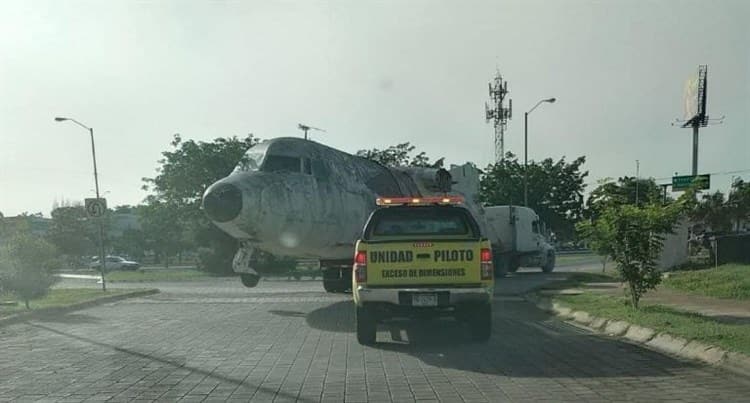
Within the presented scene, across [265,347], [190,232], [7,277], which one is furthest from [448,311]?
[190,232]

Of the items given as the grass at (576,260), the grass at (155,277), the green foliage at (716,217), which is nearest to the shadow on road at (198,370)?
the grass at (155,277)

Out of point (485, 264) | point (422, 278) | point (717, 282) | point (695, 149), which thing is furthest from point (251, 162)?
point (695, 149)

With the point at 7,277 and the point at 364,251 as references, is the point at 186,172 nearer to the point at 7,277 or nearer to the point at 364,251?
the point at 7,277

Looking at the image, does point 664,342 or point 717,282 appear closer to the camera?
point 664,342

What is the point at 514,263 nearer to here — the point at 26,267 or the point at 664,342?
the point at 26,267

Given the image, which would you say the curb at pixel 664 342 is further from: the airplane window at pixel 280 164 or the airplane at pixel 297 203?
the airplane window at pixel 280 164

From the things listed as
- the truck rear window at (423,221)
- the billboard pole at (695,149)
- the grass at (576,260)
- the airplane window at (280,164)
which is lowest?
the grass at (576,260)

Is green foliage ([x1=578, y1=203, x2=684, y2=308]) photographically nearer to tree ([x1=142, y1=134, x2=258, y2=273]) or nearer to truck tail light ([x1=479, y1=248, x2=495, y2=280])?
truck tail light ([x1=479, y1=248, x2=495, y2=280])

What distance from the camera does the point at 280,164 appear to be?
1744 cm

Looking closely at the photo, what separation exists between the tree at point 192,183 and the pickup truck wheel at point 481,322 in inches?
1463

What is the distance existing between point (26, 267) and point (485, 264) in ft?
44.0

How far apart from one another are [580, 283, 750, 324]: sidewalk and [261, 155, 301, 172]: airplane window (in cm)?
833

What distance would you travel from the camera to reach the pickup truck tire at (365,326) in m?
11.6

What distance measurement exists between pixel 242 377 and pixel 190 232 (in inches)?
1634
